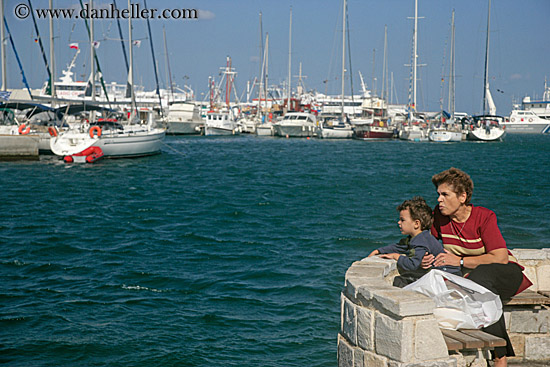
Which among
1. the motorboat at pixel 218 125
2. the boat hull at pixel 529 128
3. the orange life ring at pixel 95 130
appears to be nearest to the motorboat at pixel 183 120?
the motorboat at pixel 218 125

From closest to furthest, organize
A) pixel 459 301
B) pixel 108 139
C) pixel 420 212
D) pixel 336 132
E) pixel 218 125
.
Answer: pixel 459 301 < pixel 420 212 < pixel 108 139 < pixel 336 132 < pixel 218 125

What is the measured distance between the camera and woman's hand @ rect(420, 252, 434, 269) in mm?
4941

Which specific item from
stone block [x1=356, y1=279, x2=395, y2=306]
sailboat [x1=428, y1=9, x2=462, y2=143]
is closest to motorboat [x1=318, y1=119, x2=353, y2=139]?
sailboat [x1=428, y1=9, x2=462, y2=143]

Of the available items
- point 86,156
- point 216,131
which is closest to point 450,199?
point 86,156

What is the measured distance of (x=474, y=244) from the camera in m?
5.09

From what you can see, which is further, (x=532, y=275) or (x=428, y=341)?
(x=532, y=275)

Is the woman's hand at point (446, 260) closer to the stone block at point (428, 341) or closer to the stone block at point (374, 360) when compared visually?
the stone block at point (428, 341)

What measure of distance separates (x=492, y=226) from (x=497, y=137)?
2797 inches

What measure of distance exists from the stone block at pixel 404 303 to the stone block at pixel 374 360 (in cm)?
38

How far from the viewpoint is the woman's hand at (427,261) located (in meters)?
4.94

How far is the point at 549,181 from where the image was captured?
3109 cm

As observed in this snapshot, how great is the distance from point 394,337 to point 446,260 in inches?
46.7

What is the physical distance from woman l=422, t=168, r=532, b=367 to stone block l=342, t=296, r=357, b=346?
822mm

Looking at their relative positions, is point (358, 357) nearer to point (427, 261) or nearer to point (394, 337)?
point (394, 337)
